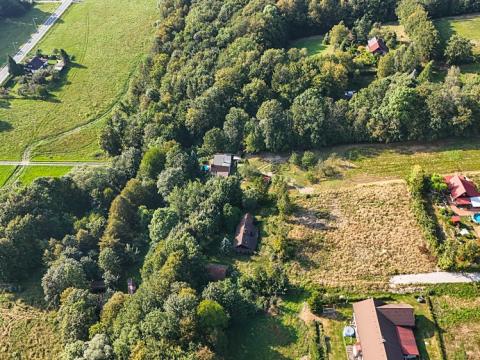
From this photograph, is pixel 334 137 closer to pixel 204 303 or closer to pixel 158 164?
pixel 158 164

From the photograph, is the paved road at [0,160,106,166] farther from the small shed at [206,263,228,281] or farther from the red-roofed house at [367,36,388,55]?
the red-roofed house at [367,36,388,55]

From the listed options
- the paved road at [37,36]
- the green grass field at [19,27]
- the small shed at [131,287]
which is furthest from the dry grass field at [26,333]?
the green grass field at [19,27]

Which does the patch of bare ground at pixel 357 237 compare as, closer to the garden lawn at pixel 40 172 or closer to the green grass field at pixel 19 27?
the garden lawn at pixel 40 172

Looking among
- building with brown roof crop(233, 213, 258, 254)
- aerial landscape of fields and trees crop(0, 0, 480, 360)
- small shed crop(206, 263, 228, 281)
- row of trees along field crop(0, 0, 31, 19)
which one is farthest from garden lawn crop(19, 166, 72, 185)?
row of trees along field crop(0, 0, 31, 19)

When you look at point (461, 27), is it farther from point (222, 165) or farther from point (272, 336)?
point (272, 336)

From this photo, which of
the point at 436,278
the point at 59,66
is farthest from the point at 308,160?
the point at 59,66
